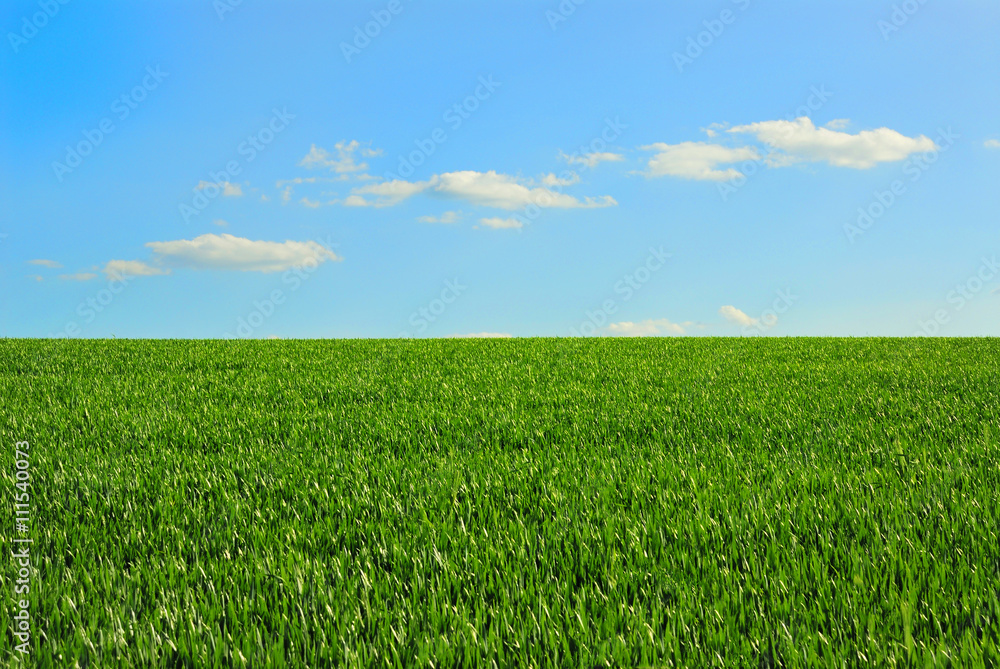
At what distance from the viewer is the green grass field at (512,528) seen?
279cm

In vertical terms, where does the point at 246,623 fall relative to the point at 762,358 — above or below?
below

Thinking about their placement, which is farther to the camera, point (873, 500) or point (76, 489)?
point (76, 489)

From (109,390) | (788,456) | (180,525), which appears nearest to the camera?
(180,525)

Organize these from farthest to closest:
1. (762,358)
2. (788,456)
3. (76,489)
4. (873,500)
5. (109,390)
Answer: (762,358), (109,390), (788,456), (76,489), (873,500)

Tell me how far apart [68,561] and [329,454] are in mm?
2305

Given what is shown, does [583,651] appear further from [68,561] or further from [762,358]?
[762,358]

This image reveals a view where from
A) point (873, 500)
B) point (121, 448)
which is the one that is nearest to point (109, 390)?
point (121, 448)

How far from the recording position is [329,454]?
5.86m

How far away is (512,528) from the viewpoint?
13.0ft

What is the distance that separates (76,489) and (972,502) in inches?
274

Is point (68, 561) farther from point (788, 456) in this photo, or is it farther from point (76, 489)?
point (788, 456)

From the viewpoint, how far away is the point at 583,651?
2.67 metres


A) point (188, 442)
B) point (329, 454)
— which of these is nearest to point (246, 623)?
point (329, 454)

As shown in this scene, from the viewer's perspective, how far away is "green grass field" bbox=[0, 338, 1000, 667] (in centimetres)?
279
